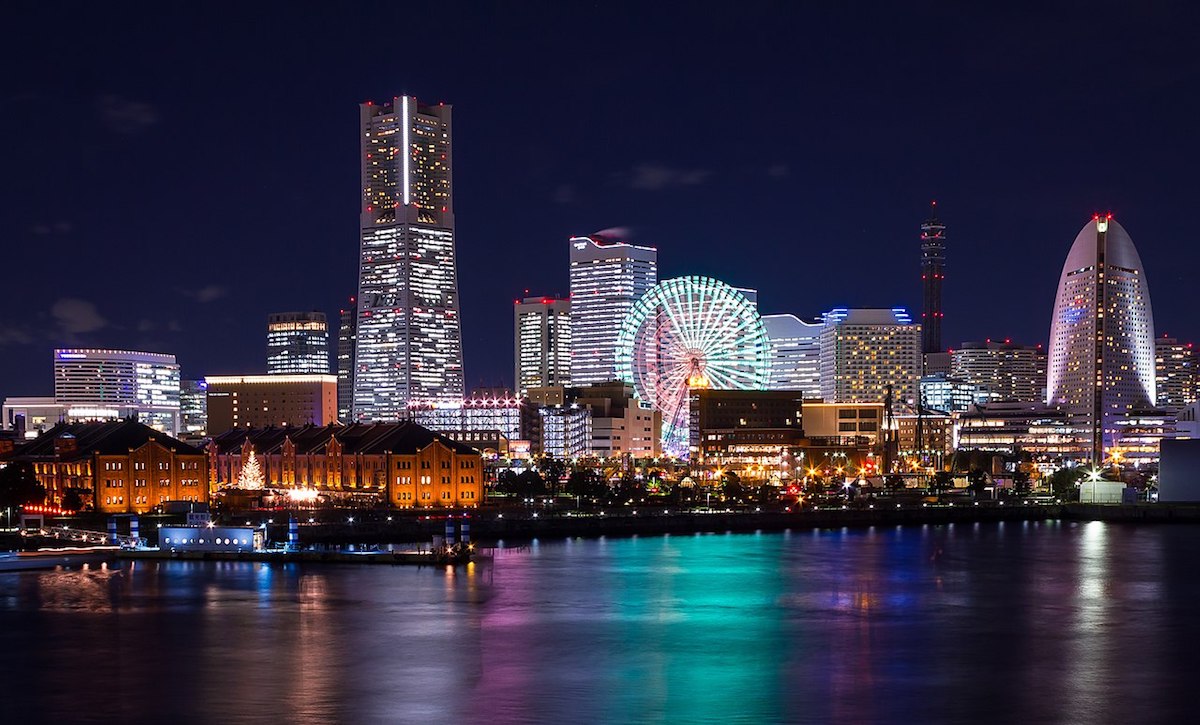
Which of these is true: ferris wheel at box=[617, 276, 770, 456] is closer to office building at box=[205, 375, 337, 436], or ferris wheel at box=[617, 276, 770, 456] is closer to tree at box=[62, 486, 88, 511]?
tree at box=[62, 486, 88, 511]

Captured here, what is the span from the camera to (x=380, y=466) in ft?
272

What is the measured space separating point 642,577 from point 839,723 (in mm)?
25505

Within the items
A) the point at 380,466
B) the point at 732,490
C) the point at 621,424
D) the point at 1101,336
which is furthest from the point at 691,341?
the point at 1101,336

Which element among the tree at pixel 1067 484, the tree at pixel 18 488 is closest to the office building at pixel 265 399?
the tree at pixel 1067 484

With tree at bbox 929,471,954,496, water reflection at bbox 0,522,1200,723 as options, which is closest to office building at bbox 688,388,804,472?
tree at bbox 929,471,954,496

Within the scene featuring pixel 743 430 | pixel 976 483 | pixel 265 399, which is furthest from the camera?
pixel 265 399

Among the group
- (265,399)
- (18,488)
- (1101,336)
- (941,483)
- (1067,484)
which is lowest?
(1067,484)

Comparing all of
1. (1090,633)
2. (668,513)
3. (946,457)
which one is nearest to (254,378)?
(946,457)

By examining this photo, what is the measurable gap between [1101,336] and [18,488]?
122 m

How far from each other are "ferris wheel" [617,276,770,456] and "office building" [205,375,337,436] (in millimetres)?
93772

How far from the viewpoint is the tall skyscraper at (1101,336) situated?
155m

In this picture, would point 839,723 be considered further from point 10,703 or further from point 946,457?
point 946,457

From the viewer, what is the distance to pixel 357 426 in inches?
3622

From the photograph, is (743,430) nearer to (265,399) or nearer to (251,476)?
(251,476)
